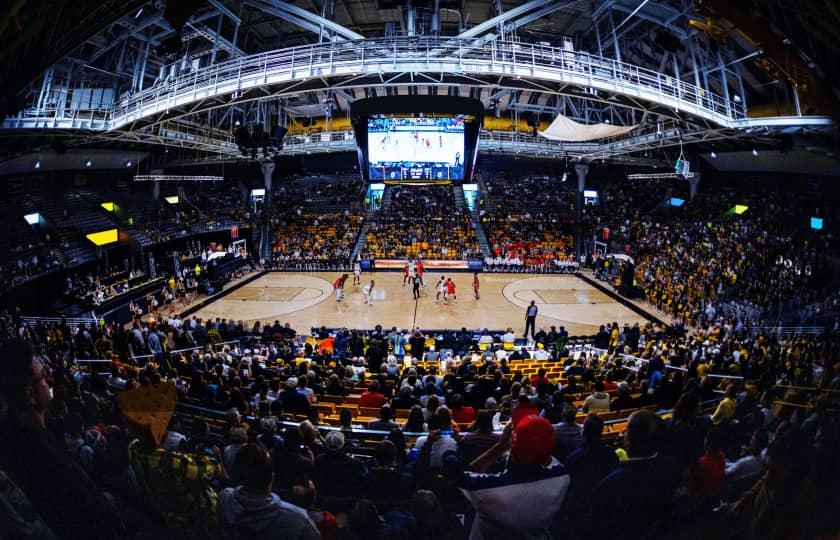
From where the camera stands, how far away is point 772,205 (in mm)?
23281

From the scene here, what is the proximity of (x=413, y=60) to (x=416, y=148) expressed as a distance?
461 centimetres

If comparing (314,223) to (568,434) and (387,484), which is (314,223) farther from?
(387,484)

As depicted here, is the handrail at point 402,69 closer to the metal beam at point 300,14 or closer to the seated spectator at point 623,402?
the metal beam at point 300,14

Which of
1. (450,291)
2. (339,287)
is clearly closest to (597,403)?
(450,291)

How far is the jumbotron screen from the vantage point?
683 inches

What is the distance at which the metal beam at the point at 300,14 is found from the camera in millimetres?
13125

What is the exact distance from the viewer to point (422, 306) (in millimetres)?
20031

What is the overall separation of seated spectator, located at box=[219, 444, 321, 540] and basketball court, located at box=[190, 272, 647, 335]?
571 inches

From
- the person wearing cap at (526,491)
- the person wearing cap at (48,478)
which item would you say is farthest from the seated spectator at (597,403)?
the person wearing cap at (48,478)

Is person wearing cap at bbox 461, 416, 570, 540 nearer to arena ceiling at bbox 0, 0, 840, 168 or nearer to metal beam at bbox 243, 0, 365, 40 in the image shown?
arena ceiling at bbox 0, 0, 840, 168

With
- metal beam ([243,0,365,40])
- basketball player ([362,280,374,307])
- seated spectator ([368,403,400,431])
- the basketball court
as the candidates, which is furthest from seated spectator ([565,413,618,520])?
basketball player ([362,280,374,307])

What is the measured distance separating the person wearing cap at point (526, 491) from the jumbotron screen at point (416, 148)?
1616cm

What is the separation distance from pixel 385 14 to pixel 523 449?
19692mm

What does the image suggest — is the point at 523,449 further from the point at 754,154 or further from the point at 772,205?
the point at 754,154
